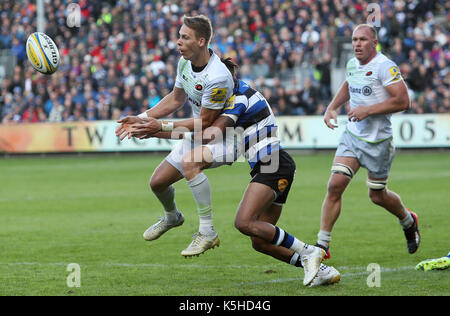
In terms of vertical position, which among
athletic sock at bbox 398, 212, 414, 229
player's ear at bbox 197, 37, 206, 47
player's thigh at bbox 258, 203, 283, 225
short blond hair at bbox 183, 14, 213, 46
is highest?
short blond hair at bbox 183, 14, 213, 46

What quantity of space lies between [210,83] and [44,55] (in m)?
2.16

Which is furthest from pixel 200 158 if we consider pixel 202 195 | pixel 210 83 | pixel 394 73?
pixel 394 73

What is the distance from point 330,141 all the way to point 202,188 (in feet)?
57.0

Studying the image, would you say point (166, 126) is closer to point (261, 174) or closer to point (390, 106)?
point (261, 174)

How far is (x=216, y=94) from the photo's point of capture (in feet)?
24.1

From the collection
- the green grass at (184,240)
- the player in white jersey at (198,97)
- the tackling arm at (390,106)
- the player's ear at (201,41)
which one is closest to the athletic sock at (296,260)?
the green grass at (184,240)

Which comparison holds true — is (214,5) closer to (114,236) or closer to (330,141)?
(330,141)

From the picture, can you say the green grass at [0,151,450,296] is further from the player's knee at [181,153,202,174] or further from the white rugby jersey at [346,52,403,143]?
the white rugby jersey at [346,52,403,143]

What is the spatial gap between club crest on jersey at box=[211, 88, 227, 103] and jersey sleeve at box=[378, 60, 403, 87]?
2347 mm

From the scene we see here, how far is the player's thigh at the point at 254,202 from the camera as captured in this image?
23.5ft

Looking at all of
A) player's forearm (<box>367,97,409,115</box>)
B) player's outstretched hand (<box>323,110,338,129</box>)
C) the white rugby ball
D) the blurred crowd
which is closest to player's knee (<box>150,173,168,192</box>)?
the white rugby ball

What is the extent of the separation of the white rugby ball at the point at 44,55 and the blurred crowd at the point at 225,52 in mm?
17420

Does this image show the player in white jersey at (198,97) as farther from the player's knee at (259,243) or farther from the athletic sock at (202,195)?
the player's knee at (259,243)

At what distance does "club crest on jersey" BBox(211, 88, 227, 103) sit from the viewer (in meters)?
7.34
